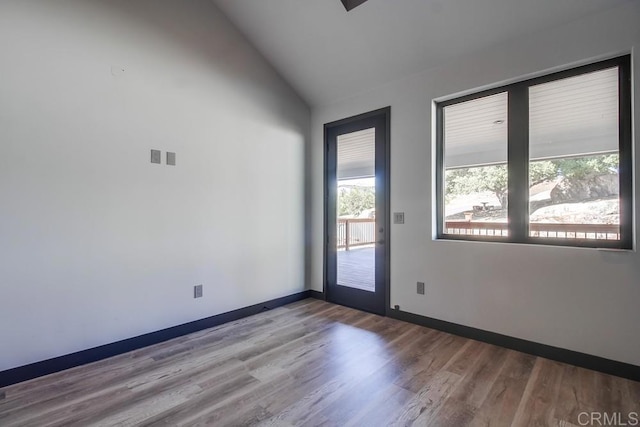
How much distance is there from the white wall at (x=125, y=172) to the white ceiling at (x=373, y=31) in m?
0.38

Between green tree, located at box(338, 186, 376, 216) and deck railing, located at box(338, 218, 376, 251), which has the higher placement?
green tree, located at box(338, 186, 376, 216)

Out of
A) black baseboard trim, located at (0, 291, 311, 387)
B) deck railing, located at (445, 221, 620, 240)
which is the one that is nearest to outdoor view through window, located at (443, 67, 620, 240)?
deck railing, located at (445, 221, 620, 240)

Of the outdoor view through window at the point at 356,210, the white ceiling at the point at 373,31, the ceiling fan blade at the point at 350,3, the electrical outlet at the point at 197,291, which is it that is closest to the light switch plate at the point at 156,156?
the electrical outlet at the point at 197,291

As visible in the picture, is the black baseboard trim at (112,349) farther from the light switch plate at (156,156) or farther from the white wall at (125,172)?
the light switch plate at (156,156)

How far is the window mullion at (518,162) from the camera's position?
265 centimetres

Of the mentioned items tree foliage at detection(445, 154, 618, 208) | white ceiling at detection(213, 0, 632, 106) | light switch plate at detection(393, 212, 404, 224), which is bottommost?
light switch plate at detection(393, 212, 404, 224)

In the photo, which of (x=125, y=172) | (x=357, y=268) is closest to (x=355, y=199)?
(x=357, y=268)

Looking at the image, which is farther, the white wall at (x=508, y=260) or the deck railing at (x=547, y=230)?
the deck railing at (x=547, y=230)

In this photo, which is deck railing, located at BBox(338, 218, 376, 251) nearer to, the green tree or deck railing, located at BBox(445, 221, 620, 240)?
the green tree

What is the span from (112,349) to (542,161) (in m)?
4.09

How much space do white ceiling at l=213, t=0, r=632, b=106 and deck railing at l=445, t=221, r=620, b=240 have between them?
5.45 ft

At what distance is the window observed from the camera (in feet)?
7.55

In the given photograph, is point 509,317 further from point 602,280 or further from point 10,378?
point 10,378
